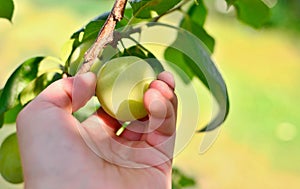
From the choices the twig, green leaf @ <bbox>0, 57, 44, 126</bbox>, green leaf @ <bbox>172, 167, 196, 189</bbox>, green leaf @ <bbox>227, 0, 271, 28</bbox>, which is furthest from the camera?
green leaf @ <bbox>172, 167, 196, 189</bbox>

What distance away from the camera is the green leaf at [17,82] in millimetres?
984

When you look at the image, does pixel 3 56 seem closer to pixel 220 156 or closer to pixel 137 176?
pixel 220 156

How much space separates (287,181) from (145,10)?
220 cm

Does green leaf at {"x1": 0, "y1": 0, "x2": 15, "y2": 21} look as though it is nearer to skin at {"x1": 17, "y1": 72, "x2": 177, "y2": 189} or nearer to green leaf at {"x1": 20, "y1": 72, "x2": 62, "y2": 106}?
green leaf at {"x1": 20, "y1": 72, "x2": 62, "y2": 106}

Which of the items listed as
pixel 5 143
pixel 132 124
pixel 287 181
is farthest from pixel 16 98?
pixel 287 181

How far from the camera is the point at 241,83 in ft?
11.7

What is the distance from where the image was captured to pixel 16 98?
1.00m

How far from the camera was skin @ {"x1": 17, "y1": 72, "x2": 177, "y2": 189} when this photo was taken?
0.78 metres

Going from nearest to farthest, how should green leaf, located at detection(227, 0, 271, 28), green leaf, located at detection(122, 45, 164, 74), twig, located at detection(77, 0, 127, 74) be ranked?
twig, located at detection(77, 0, 127, 74), green leaf, located at detection(122, 45, 164, 74), green leaf, located at detection(227, 0, 271, 28)

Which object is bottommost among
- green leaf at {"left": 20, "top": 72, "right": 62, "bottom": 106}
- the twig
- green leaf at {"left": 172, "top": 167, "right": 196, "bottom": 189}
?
green leaf at {"left": 172, "top": 167, "right": 196, "bottom": 189}

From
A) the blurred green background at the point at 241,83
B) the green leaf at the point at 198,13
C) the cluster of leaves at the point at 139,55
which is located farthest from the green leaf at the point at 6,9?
the blurred green background at the point at 241,83

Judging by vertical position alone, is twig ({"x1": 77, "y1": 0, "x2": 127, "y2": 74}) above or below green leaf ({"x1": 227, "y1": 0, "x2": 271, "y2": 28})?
above

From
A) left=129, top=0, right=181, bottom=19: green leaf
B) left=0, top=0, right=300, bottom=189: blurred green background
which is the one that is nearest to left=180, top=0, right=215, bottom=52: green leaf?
left=129, top=0, right=181, bottom=19: green leaf

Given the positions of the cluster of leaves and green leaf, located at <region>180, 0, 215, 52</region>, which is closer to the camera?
the cluster of leaves
